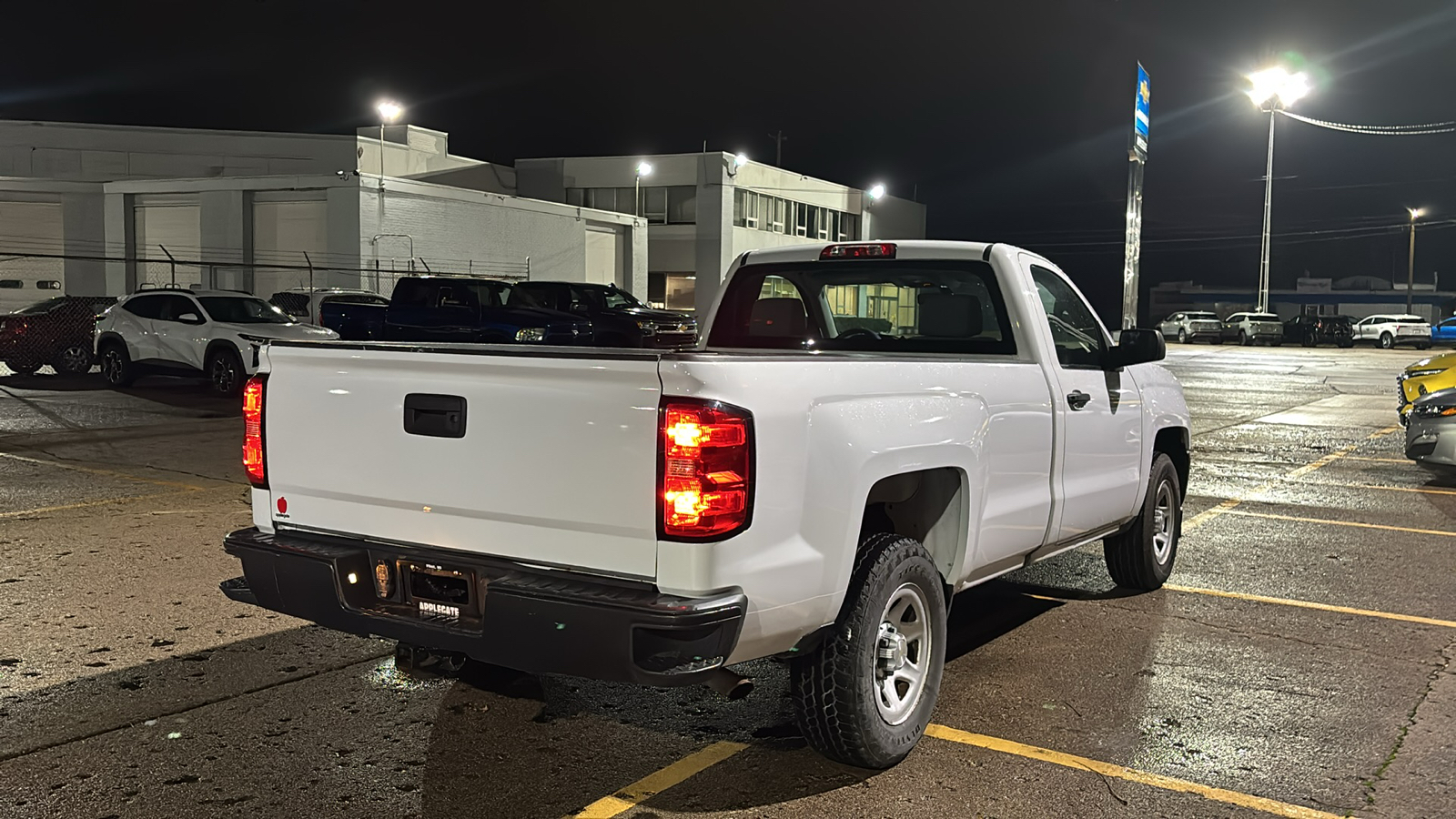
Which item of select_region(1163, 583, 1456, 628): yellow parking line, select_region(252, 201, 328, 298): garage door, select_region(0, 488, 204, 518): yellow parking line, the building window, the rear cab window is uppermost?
the building window

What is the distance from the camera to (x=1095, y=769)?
14.2 feet

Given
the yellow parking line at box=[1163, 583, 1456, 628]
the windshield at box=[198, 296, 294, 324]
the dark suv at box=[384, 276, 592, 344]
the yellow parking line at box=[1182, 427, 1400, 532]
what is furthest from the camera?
the dark suv at box=[384, 276, 592, 344]

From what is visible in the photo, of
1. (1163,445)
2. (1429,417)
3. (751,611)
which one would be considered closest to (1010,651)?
(1163,445)

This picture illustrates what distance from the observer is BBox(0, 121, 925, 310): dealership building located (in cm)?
3941

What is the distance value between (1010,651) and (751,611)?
264 centimetres

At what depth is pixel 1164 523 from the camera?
23.8 ft

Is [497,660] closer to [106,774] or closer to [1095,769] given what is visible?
[106,774]

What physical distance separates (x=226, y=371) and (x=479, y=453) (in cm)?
1663

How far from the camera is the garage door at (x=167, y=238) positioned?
42312 millimetres

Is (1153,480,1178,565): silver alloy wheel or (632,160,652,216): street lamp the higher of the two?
(632,160,652,216): street lamp

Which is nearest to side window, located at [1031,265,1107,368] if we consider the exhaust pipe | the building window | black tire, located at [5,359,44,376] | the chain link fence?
the exhaust pipe

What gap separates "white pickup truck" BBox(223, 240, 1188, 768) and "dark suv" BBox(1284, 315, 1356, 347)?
54.8 meters

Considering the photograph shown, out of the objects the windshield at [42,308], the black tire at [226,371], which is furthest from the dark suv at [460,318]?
the windshield at [42,308]

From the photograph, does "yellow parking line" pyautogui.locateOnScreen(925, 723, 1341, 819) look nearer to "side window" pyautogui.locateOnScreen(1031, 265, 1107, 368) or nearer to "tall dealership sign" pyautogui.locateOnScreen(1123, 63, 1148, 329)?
"side window" pyautogui.locateOnScreen(1031, 265, 1107, 368)
